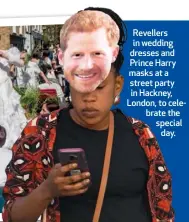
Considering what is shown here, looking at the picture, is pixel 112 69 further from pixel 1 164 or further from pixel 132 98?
pixel 1 164

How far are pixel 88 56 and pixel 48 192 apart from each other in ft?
1.70

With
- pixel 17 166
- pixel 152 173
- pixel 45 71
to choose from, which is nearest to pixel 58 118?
pixel 17 166

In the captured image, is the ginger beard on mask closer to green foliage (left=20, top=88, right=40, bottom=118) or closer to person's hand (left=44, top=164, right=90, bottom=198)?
person's hand (left=44, top=164, right=90, bottom=198)

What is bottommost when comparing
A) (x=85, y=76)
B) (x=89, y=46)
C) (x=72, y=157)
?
(x=72, y=157)

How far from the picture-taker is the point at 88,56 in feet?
5.84

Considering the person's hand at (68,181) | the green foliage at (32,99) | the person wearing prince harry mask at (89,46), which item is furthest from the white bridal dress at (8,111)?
the person's hand at (68,181)

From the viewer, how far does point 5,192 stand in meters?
1.65

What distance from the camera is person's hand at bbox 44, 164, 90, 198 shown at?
1485 millimetres

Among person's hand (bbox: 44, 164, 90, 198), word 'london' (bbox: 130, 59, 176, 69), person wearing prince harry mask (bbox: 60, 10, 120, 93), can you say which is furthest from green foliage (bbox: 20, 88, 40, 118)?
person's hand (bbox: 44, 164, 90, 198)

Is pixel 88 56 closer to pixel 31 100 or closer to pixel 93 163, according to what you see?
pixel 93 163

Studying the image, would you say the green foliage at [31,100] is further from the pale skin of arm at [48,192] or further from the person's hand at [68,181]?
the person's hand at [68,181]

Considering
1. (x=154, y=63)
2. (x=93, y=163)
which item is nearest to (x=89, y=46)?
(x=93, y=163)

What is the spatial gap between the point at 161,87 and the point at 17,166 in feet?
5.62

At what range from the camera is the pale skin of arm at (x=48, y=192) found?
1.49 metres
